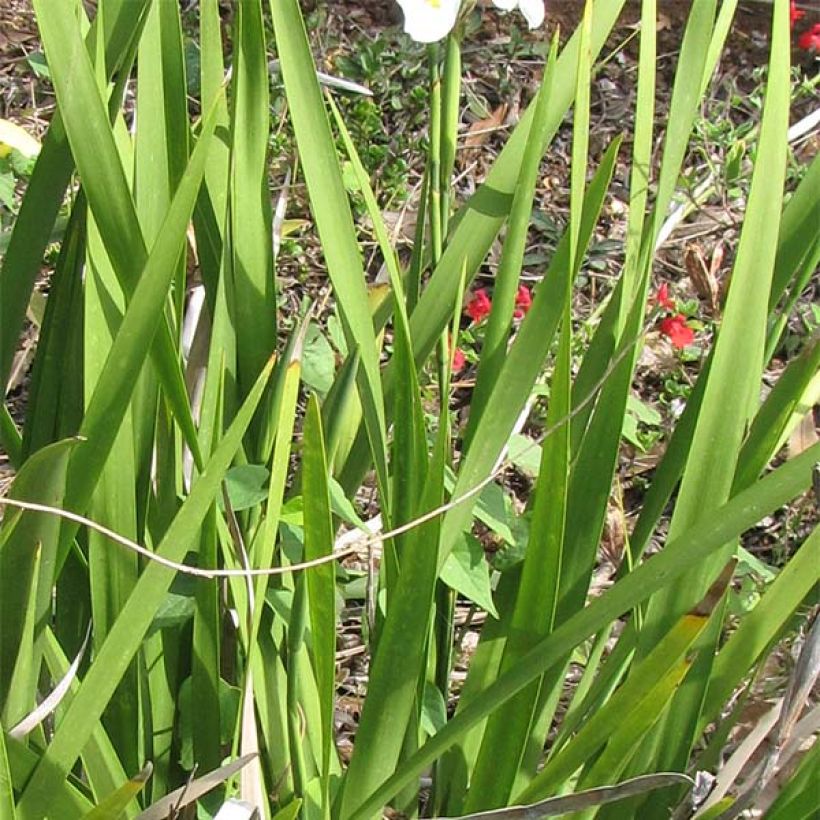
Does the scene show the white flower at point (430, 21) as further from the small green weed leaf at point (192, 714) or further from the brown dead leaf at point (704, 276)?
the brown dead leaf at point (704, 276)

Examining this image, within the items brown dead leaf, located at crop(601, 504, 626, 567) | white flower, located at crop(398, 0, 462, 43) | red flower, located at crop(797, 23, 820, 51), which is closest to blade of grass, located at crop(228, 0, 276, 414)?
white flower, located at crop(398, 0, 462, 43)

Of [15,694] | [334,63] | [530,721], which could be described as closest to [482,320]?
[334,63]

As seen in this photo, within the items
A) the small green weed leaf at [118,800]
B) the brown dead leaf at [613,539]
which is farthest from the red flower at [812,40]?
the small green weed leaf at [118,800]

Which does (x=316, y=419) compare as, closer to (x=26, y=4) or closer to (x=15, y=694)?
(x=15, y=694)

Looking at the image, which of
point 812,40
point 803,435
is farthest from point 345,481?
point 812,40

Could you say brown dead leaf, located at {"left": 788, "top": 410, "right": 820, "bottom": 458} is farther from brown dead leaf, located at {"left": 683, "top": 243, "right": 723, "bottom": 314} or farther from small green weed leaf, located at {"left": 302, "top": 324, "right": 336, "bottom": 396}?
small green weed leaf, located at {"left": 302, "top": 324, "right": 336, "bottom": 396}

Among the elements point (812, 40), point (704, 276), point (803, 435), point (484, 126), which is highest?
point (812, 40)

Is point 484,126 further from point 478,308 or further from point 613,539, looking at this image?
point 613,539
